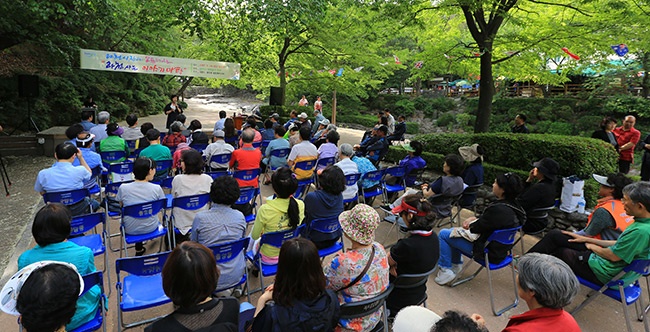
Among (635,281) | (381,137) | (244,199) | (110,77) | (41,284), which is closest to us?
(41,284)

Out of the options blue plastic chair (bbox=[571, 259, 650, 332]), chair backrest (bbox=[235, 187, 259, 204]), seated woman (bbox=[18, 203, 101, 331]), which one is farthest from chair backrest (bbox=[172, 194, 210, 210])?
blue plastic chair (bbox=[571, 259, 650, 332])

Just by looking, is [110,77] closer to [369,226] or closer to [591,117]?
[369,226]

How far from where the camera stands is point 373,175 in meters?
5.40

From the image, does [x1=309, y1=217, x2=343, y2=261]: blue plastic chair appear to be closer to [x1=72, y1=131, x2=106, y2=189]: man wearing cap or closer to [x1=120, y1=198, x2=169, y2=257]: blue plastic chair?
[x1=120, y1=198, x2=169, y2=257]: blue plastic chair

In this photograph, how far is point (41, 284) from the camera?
4.84 ft

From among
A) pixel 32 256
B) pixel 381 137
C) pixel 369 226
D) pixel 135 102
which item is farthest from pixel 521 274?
pixel 135 102

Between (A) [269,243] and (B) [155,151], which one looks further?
(B) [155,151]

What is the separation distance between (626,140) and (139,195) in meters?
8.54

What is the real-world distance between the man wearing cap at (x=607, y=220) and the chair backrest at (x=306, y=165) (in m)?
3.51

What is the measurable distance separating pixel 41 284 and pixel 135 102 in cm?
2158

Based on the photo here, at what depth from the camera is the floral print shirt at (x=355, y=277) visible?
89.1 inches

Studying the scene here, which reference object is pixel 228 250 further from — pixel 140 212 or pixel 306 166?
pixel 306 166

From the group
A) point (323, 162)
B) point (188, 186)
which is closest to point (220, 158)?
point (323, 162)

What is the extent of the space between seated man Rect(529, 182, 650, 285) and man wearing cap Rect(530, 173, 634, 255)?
6.9 inches
